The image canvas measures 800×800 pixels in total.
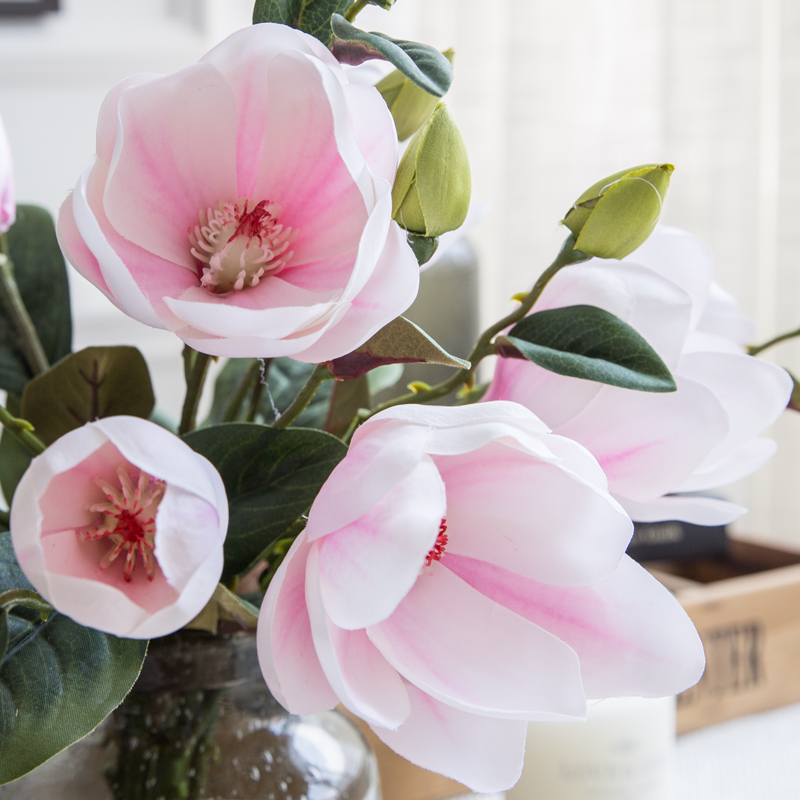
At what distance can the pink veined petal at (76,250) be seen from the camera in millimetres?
167

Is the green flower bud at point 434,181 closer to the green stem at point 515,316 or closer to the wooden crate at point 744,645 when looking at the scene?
the green stem at point 515,316

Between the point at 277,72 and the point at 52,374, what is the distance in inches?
4.7

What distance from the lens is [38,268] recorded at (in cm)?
30

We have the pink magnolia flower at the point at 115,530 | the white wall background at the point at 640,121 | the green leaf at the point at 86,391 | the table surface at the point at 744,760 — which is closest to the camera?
the pink magnolia flower at the point at 115,530

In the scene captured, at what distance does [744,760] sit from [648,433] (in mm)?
376

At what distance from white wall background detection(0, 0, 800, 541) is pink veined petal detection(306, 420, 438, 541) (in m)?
0.68

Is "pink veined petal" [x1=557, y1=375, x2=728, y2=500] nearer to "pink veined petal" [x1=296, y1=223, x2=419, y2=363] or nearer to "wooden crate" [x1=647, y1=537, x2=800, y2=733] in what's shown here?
"pink veined petal" [x1=296, y1=223, x2=419, y2=363]

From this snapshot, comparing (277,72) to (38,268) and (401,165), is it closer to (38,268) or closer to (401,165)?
(401,165)

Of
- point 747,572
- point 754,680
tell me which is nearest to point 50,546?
point 754,680

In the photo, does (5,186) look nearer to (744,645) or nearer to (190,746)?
(190,746)

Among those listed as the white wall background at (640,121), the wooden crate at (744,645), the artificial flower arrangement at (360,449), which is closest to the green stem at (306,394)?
the artificial flower arrangement at (360,449)

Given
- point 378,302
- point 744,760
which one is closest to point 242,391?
point 378,302

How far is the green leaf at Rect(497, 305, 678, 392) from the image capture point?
0.20 m

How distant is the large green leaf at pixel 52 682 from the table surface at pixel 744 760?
0.38 m
